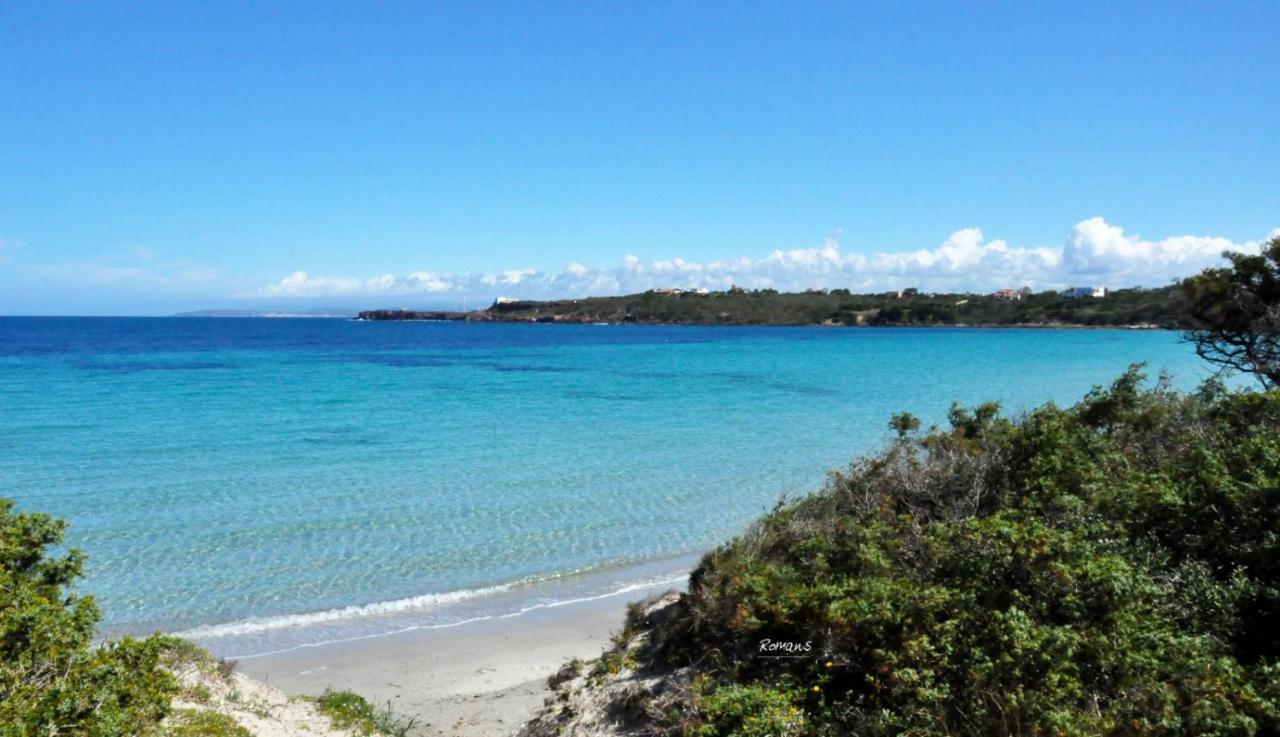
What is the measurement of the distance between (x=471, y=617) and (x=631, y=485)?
6958 mm

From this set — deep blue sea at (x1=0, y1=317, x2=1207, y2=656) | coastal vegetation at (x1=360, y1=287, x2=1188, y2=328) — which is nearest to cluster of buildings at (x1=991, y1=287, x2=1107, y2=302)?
coastal vegetation at (x1=360, y1=287, x2=1188, y2=328)

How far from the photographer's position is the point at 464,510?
14.8 metres

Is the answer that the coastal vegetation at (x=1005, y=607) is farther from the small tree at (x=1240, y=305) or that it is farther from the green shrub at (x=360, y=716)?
the small tree at (x=1240, y=305)

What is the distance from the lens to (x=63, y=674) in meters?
5.07

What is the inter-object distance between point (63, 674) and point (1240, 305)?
1670cm

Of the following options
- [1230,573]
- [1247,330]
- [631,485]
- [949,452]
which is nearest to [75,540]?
[631,485]

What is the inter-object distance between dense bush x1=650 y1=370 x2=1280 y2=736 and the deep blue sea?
5.28 m

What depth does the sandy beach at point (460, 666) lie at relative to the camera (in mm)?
7934

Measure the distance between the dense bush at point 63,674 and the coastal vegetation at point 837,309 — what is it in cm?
11224

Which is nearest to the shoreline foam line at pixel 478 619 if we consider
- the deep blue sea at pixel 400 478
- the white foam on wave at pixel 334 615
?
the deep blue sea at pixel 400 478

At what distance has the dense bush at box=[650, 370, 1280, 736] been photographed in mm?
4391

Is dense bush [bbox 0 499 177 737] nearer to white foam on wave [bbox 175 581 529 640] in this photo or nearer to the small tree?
white foam on wave [bbox 175 581 529 640]

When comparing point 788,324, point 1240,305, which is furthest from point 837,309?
point 1240,305

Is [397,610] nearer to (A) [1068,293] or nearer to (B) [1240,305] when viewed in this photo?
(B) [1240,305]
